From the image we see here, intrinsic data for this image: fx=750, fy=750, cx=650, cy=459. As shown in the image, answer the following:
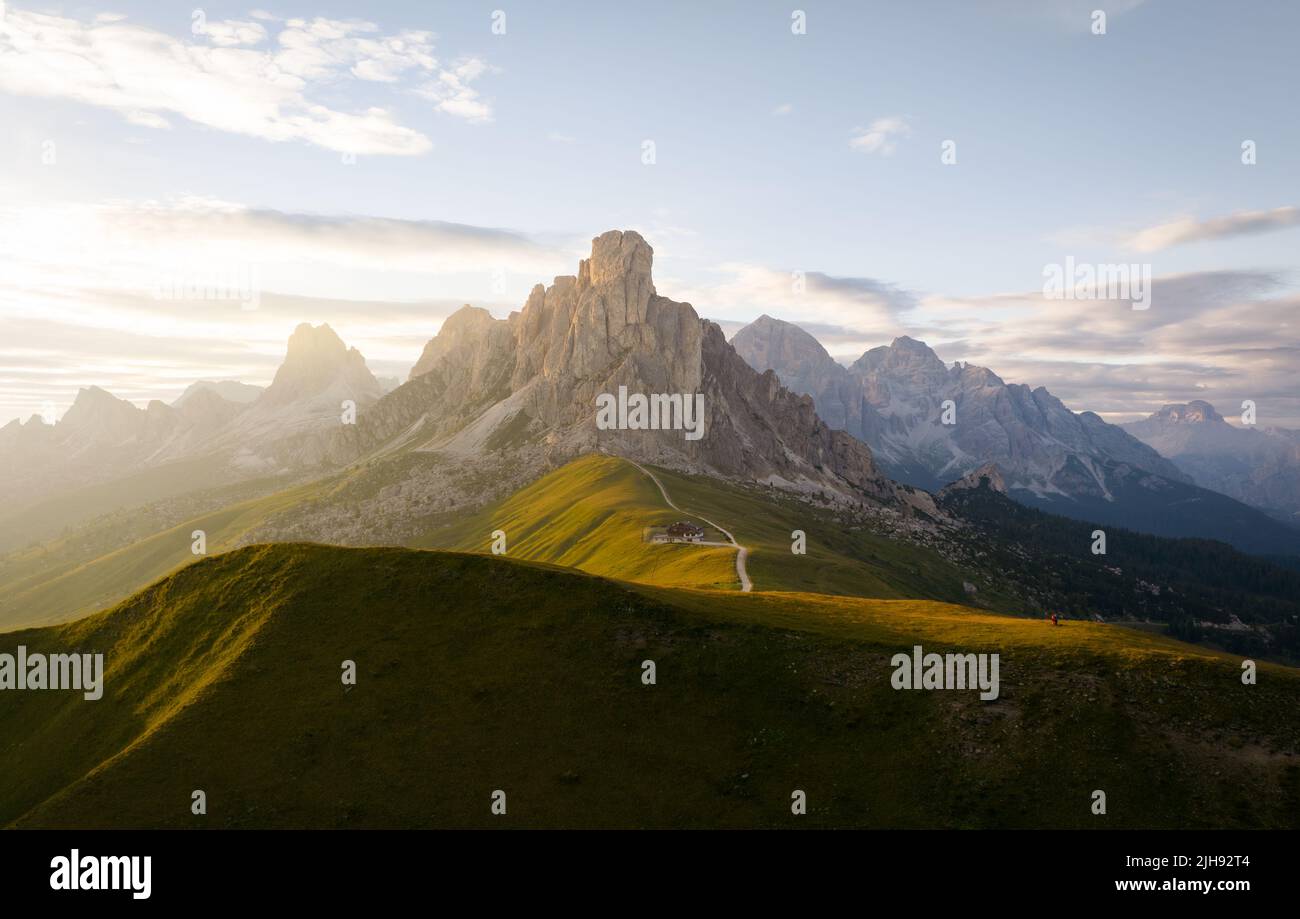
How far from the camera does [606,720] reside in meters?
52.9

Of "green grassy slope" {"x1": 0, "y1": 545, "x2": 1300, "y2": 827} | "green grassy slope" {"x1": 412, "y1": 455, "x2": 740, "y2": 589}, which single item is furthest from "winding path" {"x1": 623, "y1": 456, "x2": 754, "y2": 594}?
"green grassy slope" {"x1": 0, "y1": 545, "x2": 1300, "y2": 827}

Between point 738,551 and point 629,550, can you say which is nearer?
point 738,551

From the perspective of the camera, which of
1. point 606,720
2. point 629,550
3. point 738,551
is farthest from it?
point 629,550

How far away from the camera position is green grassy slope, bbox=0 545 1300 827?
44562mm

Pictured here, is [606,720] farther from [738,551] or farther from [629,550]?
[629,550]

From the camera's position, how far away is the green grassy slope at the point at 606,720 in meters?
44.6

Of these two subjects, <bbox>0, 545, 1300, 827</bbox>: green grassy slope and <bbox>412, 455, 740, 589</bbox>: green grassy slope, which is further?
<bbox>412, 455, 740, 589</bbox>: green grassy slope

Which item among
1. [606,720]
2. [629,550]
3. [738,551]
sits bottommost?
[606,720]

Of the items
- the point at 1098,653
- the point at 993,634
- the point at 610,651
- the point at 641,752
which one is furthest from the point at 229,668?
the point at 1098,653

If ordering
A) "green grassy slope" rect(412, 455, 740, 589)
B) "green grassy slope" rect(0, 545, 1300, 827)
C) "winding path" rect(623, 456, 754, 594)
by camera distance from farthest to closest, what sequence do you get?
1. "green grassy slope" rect(412, 455, 740, 589)
2. "winding path" rect(623, 456, 754, 594)
3. "green grassy slope" rect(0, 545, 1300, 827)

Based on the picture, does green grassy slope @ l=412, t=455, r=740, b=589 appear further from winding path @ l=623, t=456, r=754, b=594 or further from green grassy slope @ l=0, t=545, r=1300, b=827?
green grassy slope @ l=0, t=545, r=1300, b=827

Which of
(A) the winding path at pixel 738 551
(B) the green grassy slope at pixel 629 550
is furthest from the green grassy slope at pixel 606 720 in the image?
(B) the green grassy slope at pixel 629 550

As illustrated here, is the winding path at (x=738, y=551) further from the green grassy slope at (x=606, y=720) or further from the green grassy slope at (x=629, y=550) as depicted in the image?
the green grassy slope at (x=606, y=720)

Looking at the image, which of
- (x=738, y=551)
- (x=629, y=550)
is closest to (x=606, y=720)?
(x=738, y=551)
